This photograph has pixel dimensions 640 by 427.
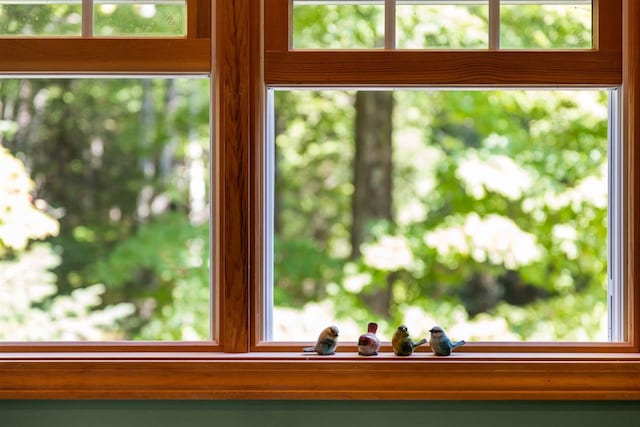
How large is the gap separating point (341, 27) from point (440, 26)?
958mm

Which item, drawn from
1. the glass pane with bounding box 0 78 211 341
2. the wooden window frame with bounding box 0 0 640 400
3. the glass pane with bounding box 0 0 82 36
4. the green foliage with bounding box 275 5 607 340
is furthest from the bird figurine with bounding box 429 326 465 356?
the glass pane with bounding box 0 78 211 341

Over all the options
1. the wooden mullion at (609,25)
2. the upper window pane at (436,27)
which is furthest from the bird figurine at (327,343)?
the upper window pane at (436,27)

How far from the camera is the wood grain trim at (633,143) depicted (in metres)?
1.81

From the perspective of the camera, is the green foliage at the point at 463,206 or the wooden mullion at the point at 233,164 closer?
the wooden mullion at the point at 233,164

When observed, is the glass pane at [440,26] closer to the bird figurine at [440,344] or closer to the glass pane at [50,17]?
the glass pane at [50,17]

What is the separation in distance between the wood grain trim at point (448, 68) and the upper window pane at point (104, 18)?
0.32 meters

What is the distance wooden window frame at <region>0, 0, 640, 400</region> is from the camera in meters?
1.75

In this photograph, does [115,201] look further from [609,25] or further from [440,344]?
[609,25]

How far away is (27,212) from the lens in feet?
11.0

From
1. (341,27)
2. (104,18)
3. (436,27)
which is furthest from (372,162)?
(104,18)
